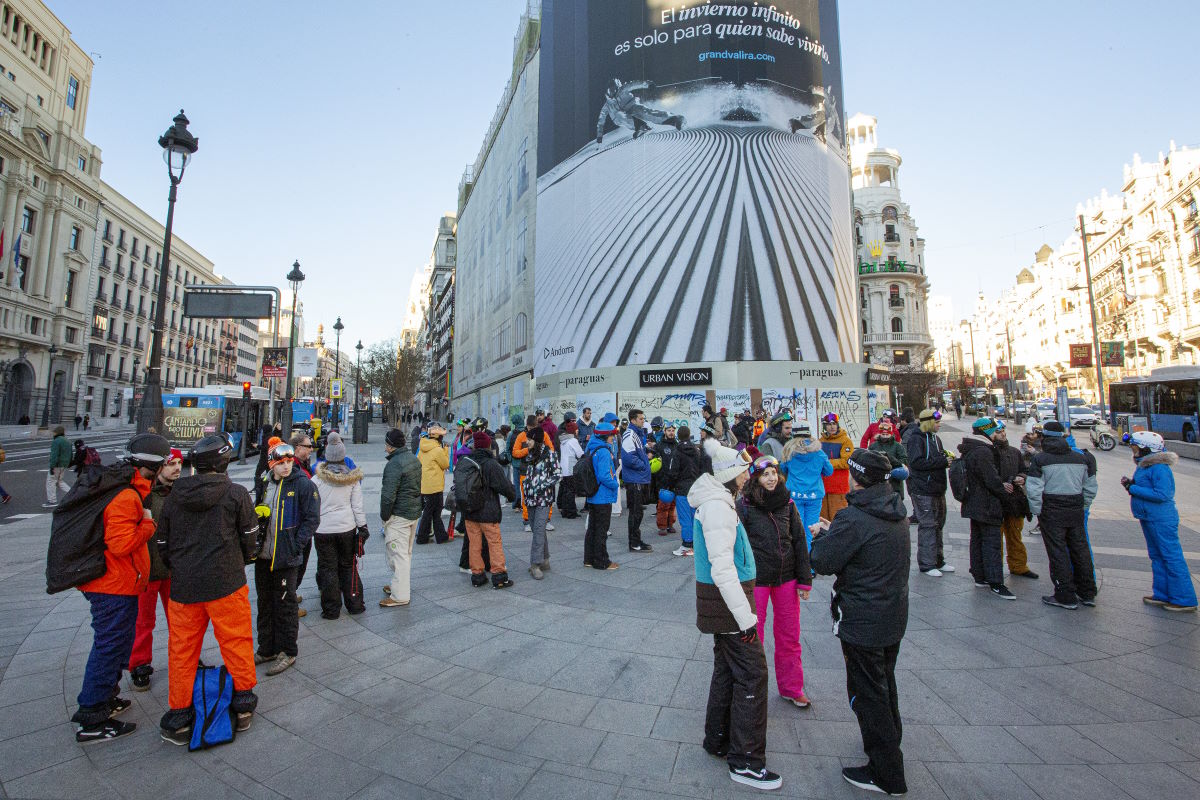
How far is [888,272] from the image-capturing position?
4797 cm

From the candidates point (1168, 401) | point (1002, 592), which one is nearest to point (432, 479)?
point (1002, 592)

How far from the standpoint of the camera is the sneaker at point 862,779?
2668 mm

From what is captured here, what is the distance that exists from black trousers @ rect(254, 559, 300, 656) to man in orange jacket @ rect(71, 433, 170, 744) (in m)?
0.83

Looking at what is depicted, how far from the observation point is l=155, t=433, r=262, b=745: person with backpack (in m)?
3.21

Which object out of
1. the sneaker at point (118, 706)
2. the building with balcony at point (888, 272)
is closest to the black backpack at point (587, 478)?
the sneaker at point (118, 706)

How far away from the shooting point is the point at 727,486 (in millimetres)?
3234

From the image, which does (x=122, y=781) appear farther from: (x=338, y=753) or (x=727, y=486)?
(x=727, y=486)

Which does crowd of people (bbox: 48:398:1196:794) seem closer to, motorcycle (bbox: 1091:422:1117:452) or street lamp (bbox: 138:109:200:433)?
street lamp (bbox: 138:109:200:433)

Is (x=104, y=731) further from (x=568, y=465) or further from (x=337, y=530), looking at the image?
(x=568, y=465)

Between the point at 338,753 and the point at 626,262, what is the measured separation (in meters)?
23.1

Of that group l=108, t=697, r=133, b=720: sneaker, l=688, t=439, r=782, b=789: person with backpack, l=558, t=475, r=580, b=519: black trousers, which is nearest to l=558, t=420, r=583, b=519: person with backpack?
l=558, t=475, r=580, b=519: black trousers

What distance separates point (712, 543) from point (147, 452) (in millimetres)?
3852

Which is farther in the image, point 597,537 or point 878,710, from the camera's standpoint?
point 597,537

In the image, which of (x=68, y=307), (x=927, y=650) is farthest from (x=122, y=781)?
(x=68, y=307)
